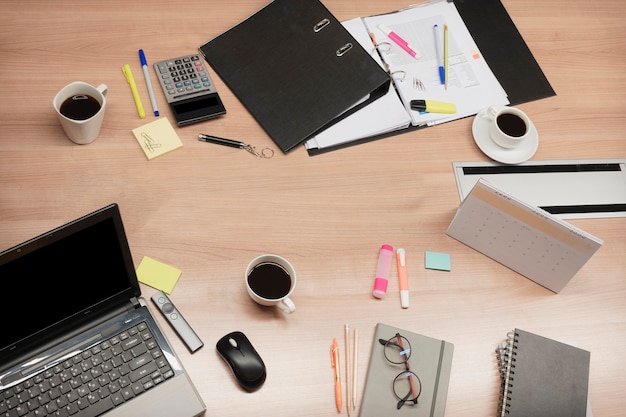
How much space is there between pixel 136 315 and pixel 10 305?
205 mm

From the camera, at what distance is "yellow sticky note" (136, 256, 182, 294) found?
114 centimetres

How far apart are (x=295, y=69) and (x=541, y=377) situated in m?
0.79

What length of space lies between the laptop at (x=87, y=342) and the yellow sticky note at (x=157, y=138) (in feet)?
1.02

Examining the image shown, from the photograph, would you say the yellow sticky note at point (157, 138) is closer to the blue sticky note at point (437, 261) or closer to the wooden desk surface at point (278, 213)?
the wooden desk surface at point (278, 213)

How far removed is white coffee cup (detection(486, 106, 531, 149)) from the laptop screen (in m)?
0.79

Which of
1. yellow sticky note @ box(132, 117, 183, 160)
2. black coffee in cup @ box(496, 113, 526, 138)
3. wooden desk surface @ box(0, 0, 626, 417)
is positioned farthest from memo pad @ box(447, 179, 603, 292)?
yellow sticky note @ box(132, 117, 183, 160)

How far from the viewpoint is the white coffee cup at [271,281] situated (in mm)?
1115

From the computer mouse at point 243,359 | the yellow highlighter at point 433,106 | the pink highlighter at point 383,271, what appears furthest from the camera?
the yellow highlighter at point 433,106

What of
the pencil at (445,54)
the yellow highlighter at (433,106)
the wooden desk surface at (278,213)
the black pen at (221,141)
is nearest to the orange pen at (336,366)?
the wooden desk surface at (278,213)

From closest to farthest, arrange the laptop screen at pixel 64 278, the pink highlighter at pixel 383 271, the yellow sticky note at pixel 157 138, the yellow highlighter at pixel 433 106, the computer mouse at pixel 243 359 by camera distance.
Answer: the laptop screen at pixel 64 278, the computer mouse at pixel 243 359, the pink highlighter at pixel 383 271, the yellow sticky note at pixel 157 138, the yellow highlighter at pixel 433 106

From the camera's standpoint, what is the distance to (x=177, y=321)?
111 centimetres

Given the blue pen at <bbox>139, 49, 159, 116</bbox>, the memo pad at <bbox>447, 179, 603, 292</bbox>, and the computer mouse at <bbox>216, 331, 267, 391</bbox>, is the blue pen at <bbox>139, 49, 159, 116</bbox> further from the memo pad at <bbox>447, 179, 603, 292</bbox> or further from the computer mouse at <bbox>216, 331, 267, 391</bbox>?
the memo pad at <bbox>447, 179, 603, 292</bbox>

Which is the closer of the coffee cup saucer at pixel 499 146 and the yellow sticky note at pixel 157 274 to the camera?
the yellow sticky note at pixel 157 274

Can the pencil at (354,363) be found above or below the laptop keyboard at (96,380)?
below
